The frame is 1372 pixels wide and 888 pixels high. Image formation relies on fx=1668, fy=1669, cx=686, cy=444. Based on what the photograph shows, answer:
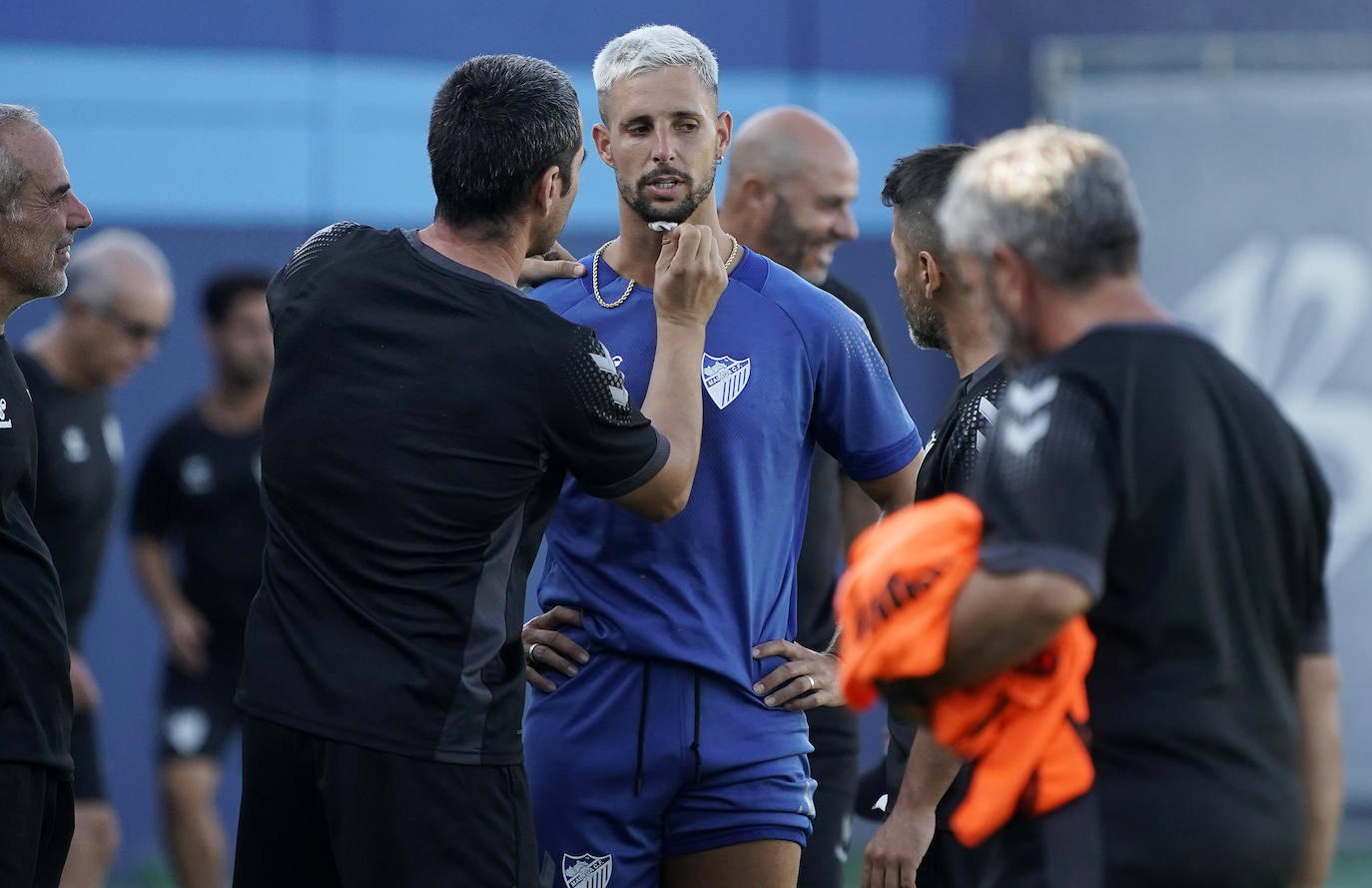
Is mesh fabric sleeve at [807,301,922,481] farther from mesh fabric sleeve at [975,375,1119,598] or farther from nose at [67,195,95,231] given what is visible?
nose at [67,195,95,231]

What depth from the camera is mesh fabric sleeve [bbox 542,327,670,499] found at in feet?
9.61

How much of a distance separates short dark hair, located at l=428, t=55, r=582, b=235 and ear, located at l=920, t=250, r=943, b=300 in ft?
2.82

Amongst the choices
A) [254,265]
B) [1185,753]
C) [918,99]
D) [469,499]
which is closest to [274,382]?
[469,499]

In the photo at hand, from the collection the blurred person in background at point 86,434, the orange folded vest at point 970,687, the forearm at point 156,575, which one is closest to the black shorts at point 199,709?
the forearm at point 156,575

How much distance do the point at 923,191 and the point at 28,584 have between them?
202 centimetres

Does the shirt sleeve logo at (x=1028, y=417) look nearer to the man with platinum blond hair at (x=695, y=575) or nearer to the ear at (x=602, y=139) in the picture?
the man with platinum blond hair at (x=695, y=575)

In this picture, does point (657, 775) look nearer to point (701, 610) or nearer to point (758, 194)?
point (701, 610)

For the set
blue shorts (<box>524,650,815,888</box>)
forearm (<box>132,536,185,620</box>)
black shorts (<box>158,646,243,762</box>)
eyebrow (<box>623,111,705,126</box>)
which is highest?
eyebrow (<box>623,111,705,126</box>)

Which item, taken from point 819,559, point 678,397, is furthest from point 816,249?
point 678,397

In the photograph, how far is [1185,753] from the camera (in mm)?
2250

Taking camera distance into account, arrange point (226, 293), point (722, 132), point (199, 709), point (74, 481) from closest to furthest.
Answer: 1. point (722, 132)
2. point (74, 481)
3. point (199, 709)
4. point (226, 293)

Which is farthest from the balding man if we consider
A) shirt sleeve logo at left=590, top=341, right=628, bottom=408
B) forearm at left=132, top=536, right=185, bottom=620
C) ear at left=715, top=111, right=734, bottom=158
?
forearm at left=132, top=536, right=185, bottom=620

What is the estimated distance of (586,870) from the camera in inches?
132

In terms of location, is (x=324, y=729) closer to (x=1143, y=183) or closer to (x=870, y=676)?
(x=870, y=676)
